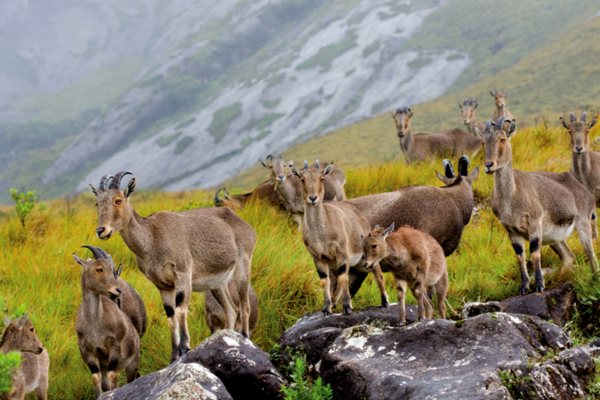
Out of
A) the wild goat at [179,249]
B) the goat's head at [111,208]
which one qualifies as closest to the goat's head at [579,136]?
the wild goat at [179,249]

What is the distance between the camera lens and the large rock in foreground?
4531 mm

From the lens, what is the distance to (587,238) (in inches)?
304

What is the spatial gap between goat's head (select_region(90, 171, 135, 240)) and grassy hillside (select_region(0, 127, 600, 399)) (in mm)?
2229

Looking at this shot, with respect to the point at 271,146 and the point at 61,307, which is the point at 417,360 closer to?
the point at 61,307

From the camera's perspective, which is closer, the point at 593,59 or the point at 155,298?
the point at 155,298

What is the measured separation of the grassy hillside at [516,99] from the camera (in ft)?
154

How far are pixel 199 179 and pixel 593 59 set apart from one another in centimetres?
4498

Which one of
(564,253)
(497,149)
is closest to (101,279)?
(497,149)

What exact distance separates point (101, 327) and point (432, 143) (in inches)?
481

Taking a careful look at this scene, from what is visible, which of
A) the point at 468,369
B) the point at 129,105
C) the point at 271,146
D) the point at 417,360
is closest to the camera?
the point at 468,369

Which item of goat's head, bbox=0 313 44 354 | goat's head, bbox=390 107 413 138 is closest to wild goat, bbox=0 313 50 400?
goat's head, bbox=0 313 44 354

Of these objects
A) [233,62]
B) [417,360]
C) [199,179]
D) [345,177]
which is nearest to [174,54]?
[233,62]

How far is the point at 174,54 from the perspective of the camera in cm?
11856

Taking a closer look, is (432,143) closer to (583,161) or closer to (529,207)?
(583,161)
